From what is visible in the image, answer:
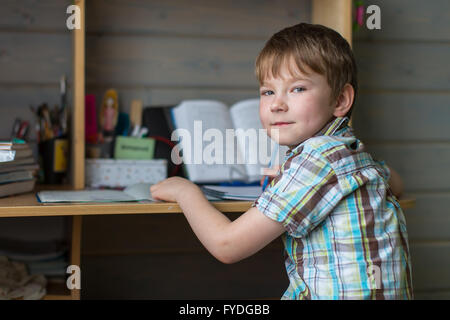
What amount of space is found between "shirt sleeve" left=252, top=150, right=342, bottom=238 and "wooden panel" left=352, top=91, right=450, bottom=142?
962 millimetres

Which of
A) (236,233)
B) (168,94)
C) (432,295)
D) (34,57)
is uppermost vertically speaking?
(34,57)

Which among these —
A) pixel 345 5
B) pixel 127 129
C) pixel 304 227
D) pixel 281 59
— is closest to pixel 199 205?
pixel 304 227

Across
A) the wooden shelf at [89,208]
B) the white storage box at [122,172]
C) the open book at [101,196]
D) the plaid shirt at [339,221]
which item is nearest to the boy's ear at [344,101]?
the plaid shirt at [339,221]

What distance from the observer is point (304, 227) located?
81cm

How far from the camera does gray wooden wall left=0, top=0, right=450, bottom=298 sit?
150cm

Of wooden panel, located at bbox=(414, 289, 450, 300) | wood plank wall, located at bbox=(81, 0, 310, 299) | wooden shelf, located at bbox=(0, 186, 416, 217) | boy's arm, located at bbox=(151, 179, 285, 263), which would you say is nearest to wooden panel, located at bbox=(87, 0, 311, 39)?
wood plank wall, located at bbox=(81, 0, 310, 299)

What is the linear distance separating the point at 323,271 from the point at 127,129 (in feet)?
2.91

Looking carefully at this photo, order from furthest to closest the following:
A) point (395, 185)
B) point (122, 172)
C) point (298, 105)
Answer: point (122, 172) < point (395, 185) < point (298, 105)

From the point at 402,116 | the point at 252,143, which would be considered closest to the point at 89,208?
the point at 252,143

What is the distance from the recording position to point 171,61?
158 cm

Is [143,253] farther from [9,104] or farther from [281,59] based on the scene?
[281,59]

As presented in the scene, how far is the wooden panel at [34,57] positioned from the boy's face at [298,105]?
33.5 inches

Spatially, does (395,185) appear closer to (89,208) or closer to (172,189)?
(172,189)

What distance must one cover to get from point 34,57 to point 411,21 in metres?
1.31
